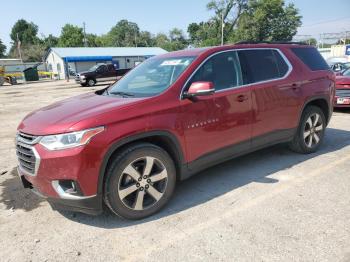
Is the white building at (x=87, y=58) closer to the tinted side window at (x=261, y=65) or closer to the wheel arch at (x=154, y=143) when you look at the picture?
the tinted side window at (x=261, y=65)

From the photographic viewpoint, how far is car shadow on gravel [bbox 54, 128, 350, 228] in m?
3.49

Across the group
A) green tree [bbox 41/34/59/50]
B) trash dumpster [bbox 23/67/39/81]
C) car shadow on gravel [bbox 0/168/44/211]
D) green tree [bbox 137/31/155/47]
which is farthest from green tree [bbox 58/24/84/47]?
car shadow on gravel [bbox 0/168/44/211]

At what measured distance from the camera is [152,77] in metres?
4.13

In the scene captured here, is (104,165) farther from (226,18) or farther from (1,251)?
(226,18)

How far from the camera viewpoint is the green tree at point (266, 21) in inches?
2388

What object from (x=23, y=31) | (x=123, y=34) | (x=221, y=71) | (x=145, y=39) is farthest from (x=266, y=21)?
(x=23, y=31)

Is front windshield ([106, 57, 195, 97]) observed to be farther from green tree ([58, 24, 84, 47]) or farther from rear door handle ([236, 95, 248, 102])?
green tree ([58, 24, 84, 47])

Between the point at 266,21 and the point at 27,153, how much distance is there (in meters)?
66.6

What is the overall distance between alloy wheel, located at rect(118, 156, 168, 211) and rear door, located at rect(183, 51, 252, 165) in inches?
17.8

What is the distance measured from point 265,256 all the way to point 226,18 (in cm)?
6703

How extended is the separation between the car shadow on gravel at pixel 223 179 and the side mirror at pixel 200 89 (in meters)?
1.27

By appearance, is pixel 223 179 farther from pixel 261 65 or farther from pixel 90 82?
pixel 90 82

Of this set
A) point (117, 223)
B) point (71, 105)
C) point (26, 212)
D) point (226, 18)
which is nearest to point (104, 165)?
point (117, 223)

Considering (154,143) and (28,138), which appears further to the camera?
(154,143)
